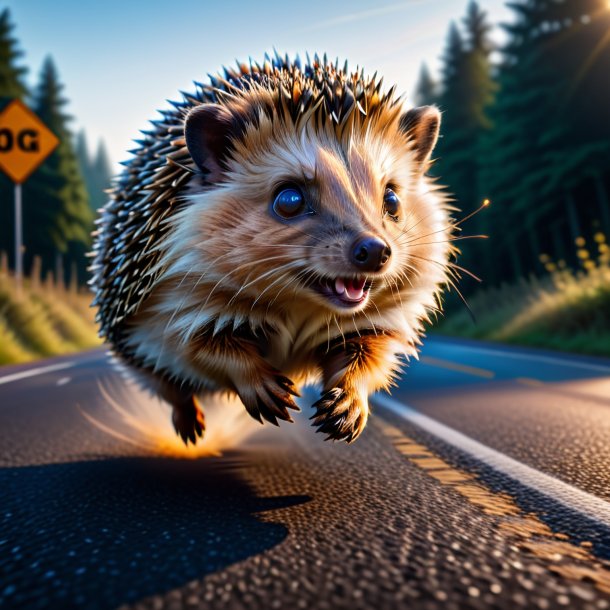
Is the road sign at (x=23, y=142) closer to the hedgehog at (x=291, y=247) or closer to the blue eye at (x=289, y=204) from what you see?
the hedgehog at (x=291, y=247)

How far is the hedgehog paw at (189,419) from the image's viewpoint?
4441 millimetres

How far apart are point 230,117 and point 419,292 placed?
4.56ft

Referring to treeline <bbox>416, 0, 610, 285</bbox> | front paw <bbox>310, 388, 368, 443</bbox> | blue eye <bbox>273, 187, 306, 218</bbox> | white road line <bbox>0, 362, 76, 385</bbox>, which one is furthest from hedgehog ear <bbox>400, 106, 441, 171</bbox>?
treeline <bbox>416, 0, 610, 285</bbox>

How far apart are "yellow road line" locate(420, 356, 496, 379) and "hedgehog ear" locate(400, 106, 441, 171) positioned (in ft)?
20.9

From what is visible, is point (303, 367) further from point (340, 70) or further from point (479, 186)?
point (479, 186)

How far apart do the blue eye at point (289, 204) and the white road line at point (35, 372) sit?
7.43 meters

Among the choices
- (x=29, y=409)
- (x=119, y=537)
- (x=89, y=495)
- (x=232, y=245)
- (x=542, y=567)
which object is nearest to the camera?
(x=542, y=567)

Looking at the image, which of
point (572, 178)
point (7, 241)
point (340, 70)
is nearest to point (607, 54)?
point (572, 178)

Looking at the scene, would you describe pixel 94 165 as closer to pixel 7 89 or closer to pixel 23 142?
pixel 7 89

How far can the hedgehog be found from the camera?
3293mm

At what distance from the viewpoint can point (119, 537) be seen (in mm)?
2852

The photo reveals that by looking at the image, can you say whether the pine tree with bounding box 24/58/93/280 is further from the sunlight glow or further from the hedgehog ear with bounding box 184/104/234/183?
the hedgehog ear with bounding box 184/104/234/183

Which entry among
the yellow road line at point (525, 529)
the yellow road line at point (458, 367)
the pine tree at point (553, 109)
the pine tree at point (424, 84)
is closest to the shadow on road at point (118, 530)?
the yellow road line at point (525, 529)

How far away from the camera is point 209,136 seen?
3518 millimetres
